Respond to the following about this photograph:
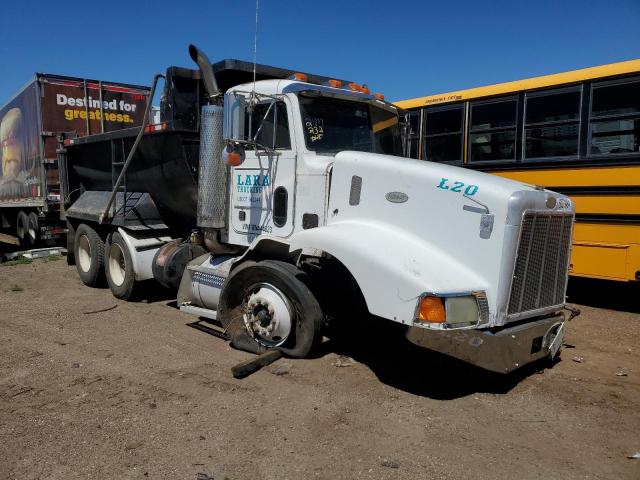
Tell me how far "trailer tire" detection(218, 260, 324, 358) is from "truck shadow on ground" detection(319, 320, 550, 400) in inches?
17.7

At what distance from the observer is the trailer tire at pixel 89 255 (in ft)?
27.9

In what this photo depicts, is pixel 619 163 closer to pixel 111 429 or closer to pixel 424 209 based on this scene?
pixel 424 209

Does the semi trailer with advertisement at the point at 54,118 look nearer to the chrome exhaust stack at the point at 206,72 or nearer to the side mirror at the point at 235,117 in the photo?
the chrome exhaust stack at the point at 206,72

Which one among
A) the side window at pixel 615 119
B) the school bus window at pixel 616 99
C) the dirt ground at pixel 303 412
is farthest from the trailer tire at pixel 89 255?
the school bus window at pixel 616 99

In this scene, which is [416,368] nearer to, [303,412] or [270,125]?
[303,412]

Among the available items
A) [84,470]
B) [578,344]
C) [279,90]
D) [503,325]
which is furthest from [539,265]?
[84,470]

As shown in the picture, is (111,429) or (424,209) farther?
(424,209)

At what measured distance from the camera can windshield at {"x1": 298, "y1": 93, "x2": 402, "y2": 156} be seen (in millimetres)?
5258

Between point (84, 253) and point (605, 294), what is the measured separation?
29.3 feet

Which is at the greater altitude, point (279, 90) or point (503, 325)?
point (279, 90)

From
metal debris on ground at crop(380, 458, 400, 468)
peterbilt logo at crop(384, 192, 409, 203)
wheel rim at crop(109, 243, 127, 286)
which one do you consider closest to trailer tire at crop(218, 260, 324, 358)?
peterbilt logo at crop(384, 192, 409, 203)

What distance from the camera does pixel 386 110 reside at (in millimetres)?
6055

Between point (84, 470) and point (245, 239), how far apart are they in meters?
3.07

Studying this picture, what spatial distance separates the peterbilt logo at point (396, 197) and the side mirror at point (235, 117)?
1653 mm
